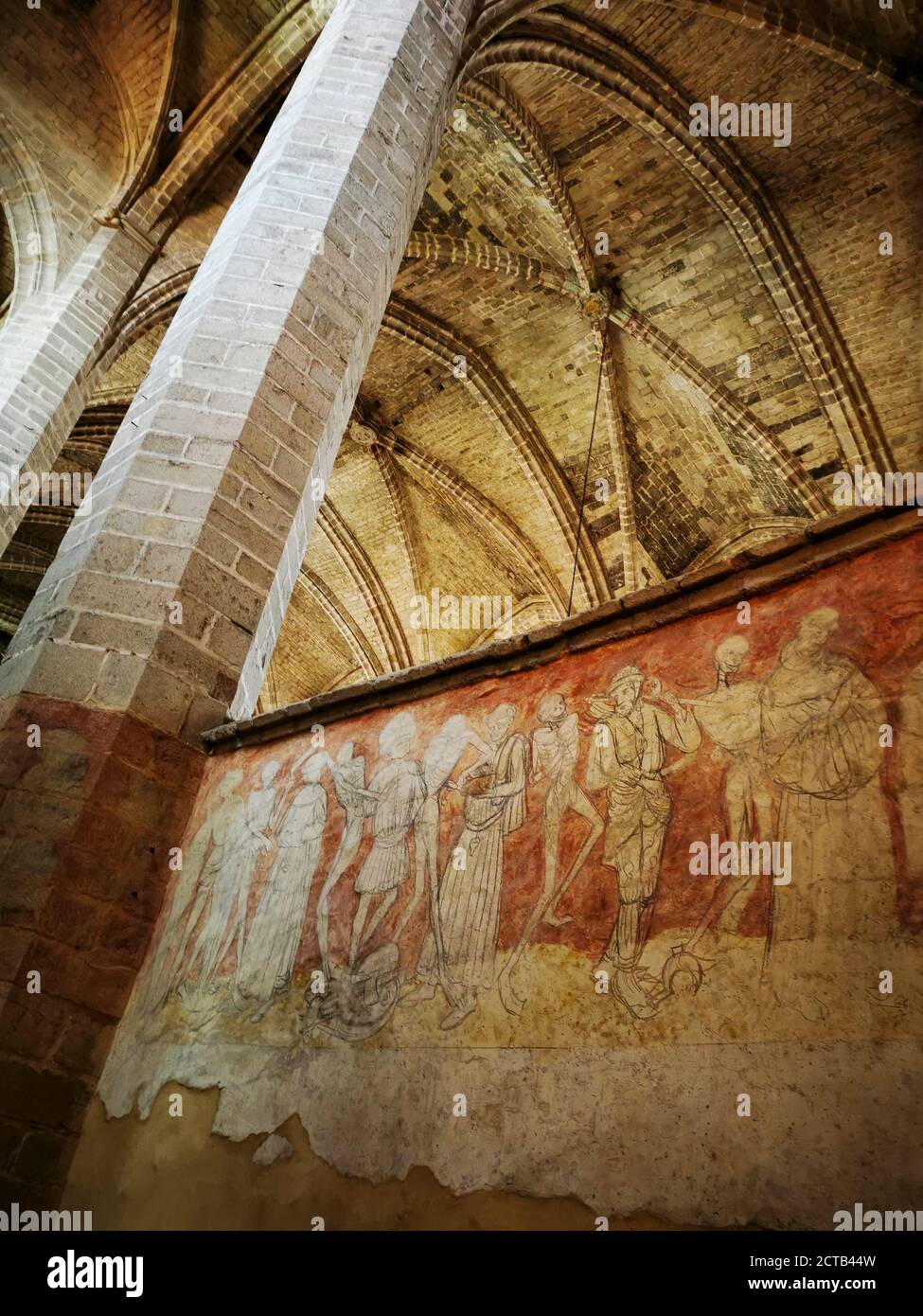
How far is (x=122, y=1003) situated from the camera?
3039mm

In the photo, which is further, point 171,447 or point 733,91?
point 733,91

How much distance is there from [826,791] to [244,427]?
2774 millimetres

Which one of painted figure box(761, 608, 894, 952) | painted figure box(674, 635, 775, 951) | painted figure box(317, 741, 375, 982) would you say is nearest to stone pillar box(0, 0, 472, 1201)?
painted figure box(317, 741, 375, 982)

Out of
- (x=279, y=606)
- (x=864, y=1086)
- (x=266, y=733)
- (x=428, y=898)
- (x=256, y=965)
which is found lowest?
(x=864, y=1086)

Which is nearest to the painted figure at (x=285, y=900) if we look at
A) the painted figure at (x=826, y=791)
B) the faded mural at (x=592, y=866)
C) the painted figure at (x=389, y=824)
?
the faded mural at (x=592, y=866)

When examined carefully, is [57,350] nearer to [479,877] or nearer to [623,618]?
[623,618]

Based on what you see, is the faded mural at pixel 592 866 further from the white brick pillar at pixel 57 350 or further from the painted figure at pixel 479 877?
the white brick pillar at pixel 57 350

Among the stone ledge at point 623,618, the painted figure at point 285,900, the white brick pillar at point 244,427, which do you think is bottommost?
the painted figure at point 285,900

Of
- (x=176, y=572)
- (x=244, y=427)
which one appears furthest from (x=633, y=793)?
(x=244, y=427)

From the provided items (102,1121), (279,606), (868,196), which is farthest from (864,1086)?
(868,196)

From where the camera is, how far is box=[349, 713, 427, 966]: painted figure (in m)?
2.62

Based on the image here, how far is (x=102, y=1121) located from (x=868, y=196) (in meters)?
10.6

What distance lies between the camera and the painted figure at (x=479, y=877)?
231 cm
